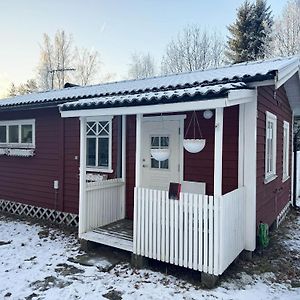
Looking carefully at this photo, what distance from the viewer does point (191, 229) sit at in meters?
3.90

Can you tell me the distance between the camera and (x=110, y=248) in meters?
5.18

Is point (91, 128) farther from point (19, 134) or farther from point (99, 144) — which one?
point (19, 134)

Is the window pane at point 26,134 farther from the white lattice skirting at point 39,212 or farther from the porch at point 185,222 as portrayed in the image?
the porch at point 185,222

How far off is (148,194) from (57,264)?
1744 mm

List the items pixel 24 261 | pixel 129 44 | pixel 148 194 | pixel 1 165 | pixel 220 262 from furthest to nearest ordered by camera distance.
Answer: pixel 129 44
pixel 1 165
pixel 24 261
pixel 148 194
pixel 220 262

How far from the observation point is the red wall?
A: 6.81 meters

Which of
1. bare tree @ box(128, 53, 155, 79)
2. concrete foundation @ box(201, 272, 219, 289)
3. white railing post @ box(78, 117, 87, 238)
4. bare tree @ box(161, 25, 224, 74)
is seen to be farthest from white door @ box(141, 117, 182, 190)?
bare tree @ box(128, 53, 155, 79)

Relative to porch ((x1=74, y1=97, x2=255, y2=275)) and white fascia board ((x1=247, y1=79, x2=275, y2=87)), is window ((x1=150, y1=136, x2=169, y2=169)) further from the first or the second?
white fascia board ((x1=247, y1=79, x2=275, y2=87))

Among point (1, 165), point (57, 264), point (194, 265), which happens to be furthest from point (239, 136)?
point (1, 165)

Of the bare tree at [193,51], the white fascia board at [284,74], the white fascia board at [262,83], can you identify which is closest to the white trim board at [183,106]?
the white fascia board at [262,83]

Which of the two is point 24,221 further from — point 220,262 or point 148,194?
point 220,262

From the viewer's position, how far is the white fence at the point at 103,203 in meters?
5.29

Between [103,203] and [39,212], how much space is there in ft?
8.54

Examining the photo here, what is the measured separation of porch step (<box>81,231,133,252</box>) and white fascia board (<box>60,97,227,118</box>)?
200 centimetres
